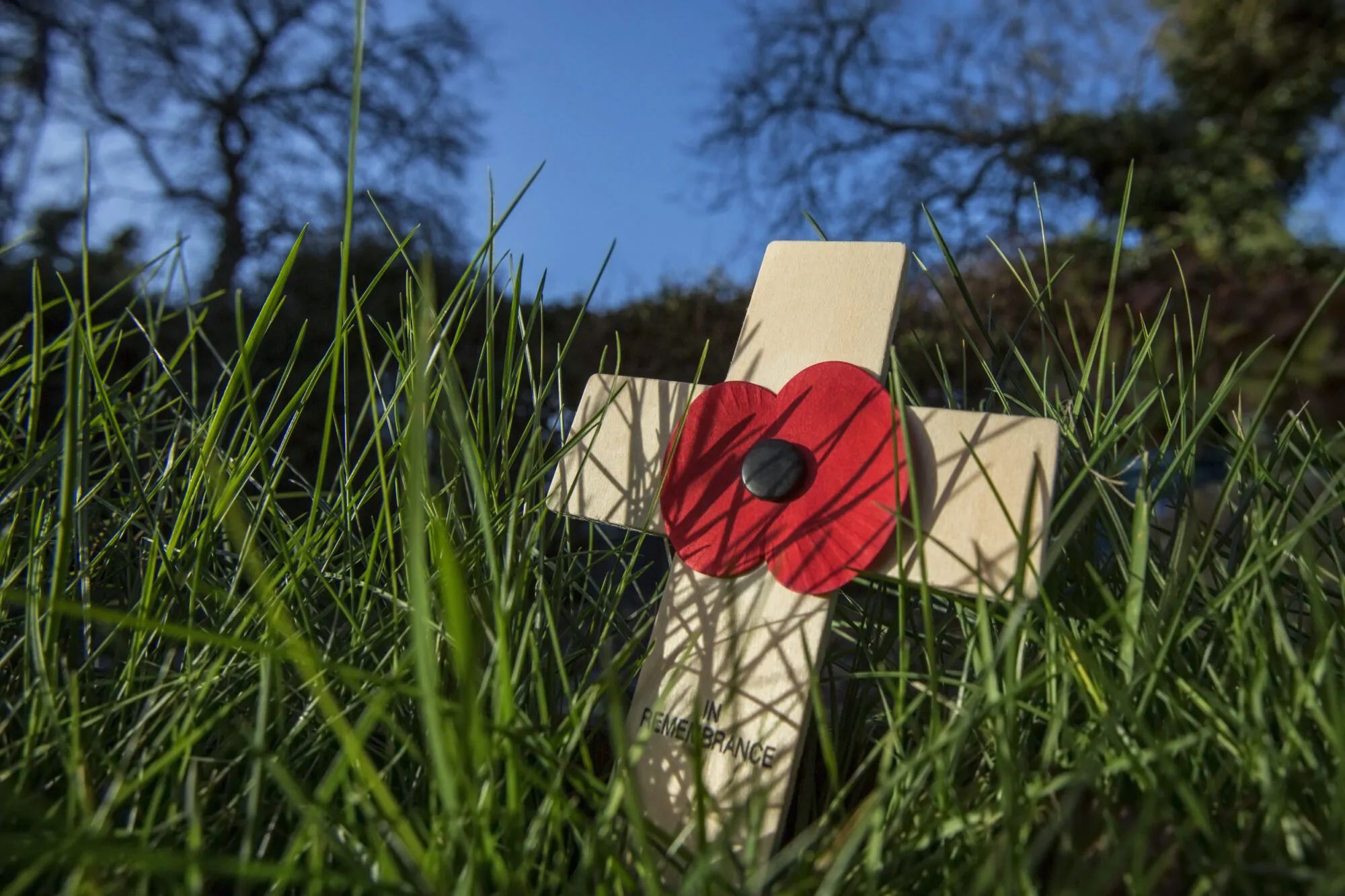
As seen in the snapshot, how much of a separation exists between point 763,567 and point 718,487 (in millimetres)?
63

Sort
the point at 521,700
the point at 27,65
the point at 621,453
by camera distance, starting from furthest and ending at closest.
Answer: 1. the point at 27,65
2. the point at 621,453
3. the point at 521,700

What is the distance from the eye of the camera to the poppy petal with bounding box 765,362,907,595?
1.72ft

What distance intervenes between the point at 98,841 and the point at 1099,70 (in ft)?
29.5

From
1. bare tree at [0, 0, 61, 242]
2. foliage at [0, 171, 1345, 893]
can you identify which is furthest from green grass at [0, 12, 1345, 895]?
bare tree at [0, 0, 61, 242]

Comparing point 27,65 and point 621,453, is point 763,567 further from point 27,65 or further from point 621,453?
point 27,65

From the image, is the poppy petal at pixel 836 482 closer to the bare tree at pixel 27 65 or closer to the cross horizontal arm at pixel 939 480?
the cross horizontal arm at pixel 939 480

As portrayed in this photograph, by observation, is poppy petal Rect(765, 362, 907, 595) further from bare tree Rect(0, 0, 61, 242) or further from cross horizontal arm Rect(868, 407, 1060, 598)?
bare tree Rect(0, 0, 61, 242)

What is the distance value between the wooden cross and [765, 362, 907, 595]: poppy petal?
0.05 ft

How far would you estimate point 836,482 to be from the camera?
1.82 feet

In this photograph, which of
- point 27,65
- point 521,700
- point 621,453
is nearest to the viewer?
point 521,700

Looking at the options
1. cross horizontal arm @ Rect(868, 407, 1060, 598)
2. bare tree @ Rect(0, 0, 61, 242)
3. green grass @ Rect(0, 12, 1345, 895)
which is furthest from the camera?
bare tree @ Rect(0, 0, 61, 242)

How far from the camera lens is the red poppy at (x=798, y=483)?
53cm

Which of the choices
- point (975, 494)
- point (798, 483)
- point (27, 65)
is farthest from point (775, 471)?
point (27, 65)

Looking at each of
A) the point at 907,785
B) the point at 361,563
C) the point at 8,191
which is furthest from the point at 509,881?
the point at 8,191
